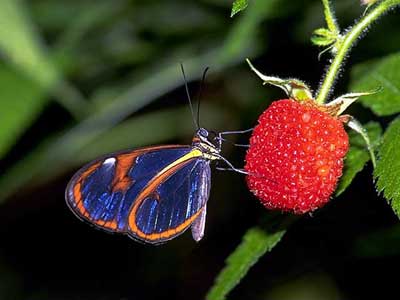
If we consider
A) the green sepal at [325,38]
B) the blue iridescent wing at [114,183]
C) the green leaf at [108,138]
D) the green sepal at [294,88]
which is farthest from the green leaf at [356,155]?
the green leaf at [108,138]

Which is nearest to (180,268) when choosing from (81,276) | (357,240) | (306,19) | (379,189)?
(81,276)

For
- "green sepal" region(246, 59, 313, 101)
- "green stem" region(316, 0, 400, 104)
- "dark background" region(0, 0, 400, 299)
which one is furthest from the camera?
"dark background" region(0, 0, 400, 299)

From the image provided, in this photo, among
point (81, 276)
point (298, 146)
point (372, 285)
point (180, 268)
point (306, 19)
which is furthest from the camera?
point (81, 276)

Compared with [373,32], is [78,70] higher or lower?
higher

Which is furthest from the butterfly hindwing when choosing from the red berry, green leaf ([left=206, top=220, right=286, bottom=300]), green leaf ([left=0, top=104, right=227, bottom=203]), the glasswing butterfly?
green leaf ([left=0, top=104, right=227, bottom=203])

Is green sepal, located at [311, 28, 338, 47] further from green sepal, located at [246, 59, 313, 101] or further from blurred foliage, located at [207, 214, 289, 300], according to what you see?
blurred foliage, located at [207, 214, 289, 300]

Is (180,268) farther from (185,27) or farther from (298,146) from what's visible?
(298,146)
